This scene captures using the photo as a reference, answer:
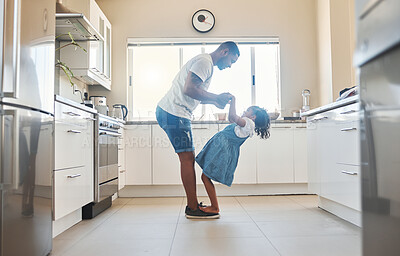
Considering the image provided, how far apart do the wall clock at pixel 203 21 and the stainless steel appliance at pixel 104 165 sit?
1.79m

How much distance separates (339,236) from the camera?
2186mm

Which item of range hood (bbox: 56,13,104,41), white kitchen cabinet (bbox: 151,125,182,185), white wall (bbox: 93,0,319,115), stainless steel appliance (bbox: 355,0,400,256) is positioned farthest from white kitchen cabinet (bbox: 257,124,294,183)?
stainless steel appliance (bbox: 355,0,400,256)

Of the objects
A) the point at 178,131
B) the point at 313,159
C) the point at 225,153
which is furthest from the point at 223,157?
the point at 313,159

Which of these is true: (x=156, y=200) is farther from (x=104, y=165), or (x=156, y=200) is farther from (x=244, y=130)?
(x=244, y=130)

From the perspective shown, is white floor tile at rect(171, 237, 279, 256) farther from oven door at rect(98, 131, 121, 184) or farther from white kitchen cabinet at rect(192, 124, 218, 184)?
white kitchen cabinet at rect(192, 124, 218, 184)

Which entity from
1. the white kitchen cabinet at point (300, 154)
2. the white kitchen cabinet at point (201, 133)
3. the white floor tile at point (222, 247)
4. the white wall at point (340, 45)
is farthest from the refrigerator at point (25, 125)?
the white wall at point (340, 45)

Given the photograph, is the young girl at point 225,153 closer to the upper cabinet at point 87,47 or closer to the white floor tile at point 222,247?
the white floor tile at point 222,247

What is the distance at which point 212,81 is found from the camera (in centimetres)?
469

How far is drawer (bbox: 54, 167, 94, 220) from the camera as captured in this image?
218 cm

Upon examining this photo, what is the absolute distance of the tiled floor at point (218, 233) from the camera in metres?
1.89

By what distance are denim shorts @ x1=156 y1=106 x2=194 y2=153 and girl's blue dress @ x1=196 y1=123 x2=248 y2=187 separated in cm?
19

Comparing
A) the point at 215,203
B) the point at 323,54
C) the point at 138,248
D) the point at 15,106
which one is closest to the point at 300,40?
the point at 323,54

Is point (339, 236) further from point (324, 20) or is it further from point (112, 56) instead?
point (112, 56)

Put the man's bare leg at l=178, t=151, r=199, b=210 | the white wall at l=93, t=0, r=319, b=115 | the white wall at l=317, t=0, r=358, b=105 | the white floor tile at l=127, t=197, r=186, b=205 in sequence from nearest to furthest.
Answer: the man's bare leg at l=178, t=151, r=199, b=210 < the white floor tile at l=127, t=197, r=186, b=205 < the white wall at l=317, t=0, r=358, b=105 < the white wall at l=93, t=0, r=319, b=115
